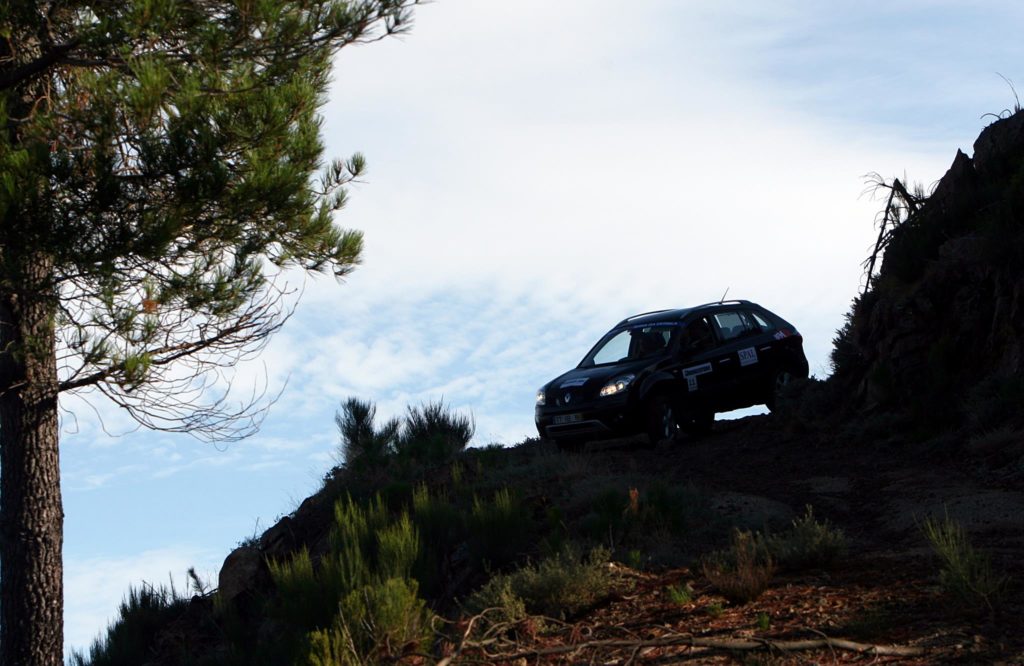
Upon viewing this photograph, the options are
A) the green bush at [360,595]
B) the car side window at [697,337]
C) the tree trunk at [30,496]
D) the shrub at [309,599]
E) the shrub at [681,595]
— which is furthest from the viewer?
the car side window at [697,337]

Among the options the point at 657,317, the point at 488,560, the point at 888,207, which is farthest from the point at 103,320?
the point at 888,207

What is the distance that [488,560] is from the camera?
10.6 m

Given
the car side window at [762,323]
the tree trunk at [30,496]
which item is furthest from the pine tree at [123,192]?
Answer: the car side window at [762,323]

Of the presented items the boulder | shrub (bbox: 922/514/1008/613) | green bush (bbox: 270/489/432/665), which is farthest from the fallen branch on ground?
the boulder

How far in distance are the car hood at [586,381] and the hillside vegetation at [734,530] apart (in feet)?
2.93

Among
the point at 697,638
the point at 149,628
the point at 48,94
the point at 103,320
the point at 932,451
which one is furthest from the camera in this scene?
the point at 149,628

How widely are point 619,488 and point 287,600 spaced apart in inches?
142

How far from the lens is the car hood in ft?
51.1

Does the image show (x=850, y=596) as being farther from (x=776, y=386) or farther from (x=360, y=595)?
(x=776, y=386)

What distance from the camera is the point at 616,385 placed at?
607 inches

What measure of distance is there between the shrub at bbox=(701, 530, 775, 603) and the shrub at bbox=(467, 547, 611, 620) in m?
0.86

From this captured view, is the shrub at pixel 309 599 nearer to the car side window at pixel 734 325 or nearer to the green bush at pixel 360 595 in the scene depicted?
the green bush at pixel 360 595

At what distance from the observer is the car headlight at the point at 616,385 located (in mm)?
15391

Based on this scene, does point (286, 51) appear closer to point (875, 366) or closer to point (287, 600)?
point (287, 600)
